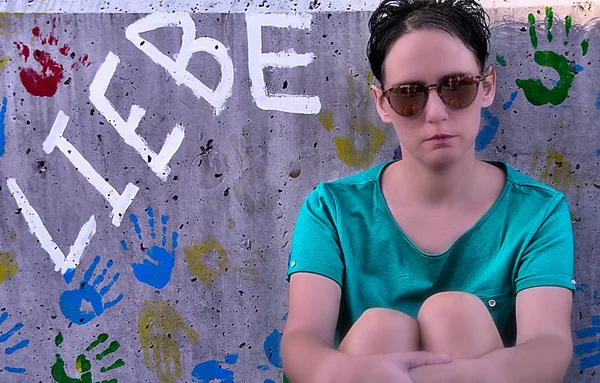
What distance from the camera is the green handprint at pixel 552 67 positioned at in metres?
2.77

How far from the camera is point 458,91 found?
211 centimetres

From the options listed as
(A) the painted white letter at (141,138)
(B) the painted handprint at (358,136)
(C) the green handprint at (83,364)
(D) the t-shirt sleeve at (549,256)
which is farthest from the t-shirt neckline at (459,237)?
(C) the green handprint at (83,364)

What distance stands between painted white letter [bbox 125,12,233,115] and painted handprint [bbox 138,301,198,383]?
0.85 meters

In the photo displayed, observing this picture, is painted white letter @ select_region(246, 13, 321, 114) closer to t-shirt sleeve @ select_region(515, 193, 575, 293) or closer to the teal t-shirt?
the teal t-shirt

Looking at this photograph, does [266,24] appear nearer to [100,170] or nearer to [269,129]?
[269,129]

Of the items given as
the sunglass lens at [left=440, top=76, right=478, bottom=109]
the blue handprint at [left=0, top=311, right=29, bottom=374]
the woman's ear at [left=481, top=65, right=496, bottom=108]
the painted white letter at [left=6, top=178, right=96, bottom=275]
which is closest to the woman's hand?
the sunglass lens at [left=440, top=76, right=478, bottom=109]

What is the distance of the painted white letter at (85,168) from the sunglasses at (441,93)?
1238 millimetres

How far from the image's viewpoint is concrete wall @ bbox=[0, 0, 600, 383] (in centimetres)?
281

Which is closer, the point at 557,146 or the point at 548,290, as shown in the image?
the point at 548,290

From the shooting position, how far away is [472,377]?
1792 millimetres

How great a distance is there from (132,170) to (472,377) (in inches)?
64.9

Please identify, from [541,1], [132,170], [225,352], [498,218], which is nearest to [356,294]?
[498,218]

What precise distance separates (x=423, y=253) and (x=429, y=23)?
28.8 inches

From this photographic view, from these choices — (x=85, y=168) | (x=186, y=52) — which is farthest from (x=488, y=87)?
(x=85, y=168)
